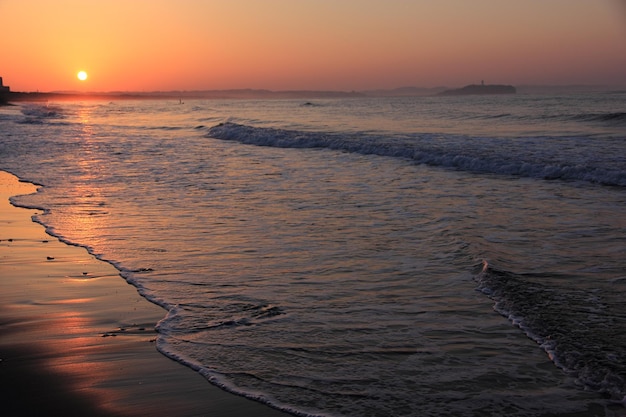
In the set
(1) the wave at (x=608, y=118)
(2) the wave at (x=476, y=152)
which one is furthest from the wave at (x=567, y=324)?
(1) the wave at (x=608, y=118)

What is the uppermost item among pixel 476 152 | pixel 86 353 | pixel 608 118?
pixel 608 118

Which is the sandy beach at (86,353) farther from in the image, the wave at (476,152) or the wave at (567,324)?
the wave at (476,152)

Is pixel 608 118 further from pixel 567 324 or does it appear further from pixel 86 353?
pixel 86 353

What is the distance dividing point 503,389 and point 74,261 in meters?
4.96

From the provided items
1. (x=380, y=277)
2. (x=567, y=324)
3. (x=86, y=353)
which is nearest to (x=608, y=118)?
(x=380, y=277)

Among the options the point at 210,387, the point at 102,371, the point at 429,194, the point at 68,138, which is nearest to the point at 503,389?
the point at 210,387

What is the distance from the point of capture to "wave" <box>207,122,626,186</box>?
13672 mm

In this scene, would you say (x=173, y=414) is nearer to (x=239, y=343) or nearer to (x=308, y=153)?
(x=239, y=343)

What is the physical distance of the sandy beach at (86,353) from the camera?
3549 millimetres

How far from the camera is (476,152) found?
18312 millimetres

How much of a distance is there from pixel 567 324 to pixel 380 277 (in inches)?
75.3

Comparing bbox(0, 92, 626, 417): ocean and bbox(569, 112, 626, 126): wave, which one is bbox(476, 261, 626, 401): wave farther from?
bbox(569, 112, 626, 126): wave

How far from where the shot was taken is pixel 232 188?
12367 millimetres

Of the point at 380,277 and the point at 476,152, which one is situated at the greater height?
the point at 476,152
